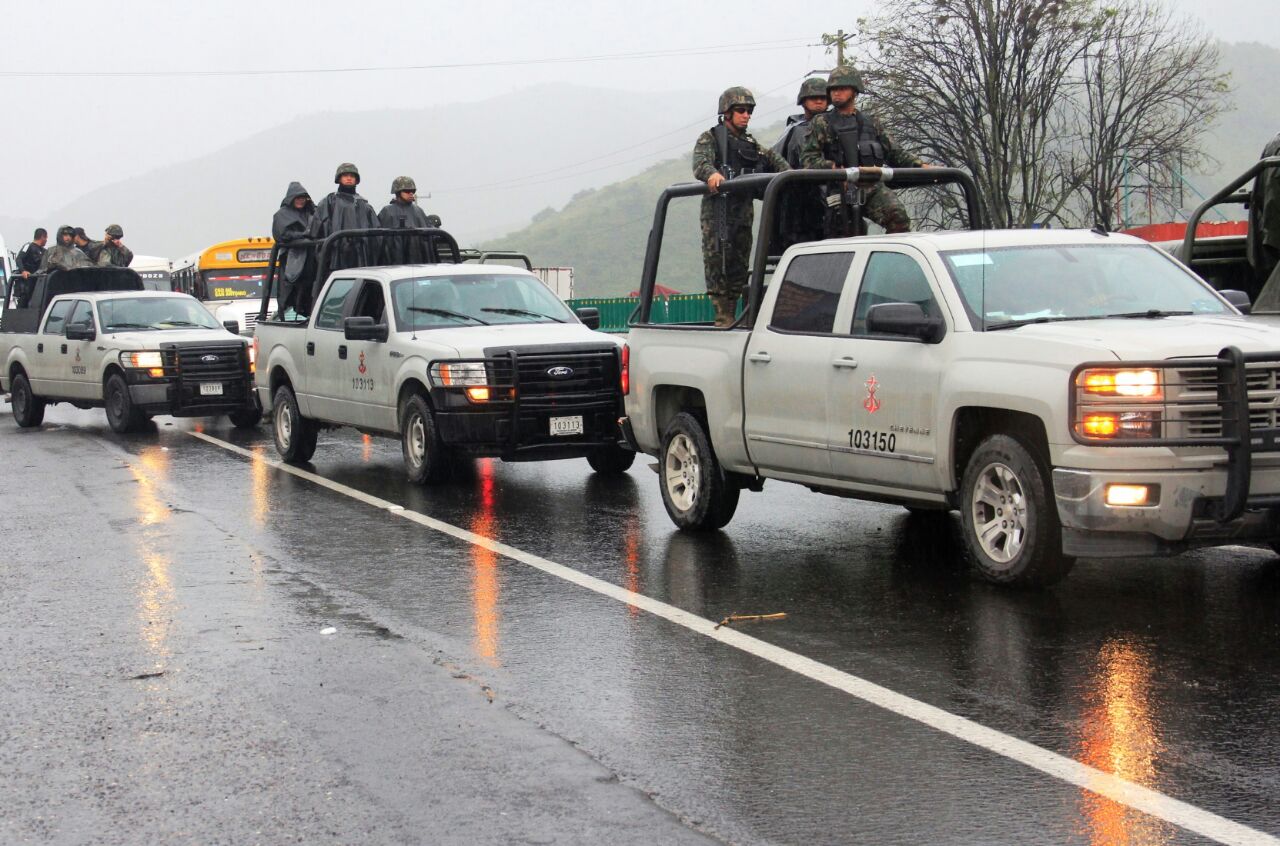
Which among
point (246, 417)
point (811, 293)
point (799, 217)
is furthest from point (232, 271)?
point (811, 293)

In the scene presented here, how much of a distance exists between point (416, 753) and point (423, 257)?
13.5m

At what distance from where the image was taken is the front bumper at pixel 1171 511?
24.2 feet

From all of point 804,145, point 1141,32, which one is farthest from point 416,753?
point 1141,32

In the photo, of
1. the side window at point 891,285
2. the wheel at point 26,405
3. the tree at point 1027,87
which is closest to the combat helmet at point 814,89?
the side window at point 891,285

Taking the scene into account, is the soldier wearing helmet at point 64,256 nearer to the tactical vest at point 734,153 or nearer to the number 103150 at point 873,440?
the tactical vest at point 734,153

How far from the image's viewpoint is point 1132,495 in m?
7.40

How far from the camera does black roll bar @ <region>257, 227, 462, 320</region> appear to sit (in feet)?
54.2

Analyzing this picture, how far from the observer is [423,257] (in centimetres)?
1866

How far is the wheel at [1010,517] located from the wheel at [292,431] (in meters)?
8.80

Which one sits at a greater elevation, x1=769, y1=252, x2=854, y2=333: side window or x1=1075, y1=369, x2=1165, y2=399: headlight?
x1=769, y1=252, x2=854, y2=333: side window

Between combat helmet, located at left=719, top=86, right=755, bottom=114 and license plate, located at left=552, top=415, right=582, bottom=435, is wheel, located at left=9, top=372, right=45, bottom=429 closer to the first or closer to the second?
license plate, located at left=552, top=415, right=582, bottom=435

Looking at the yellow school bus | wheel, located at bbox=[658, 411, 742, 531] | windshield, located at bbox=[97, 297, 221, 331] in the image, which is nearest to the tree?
the yellow school bus

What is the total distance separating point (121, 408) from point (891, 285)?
13246 millimetres

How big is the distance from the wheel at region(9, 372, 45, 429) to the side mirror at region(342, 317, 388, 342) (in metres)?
9.75
